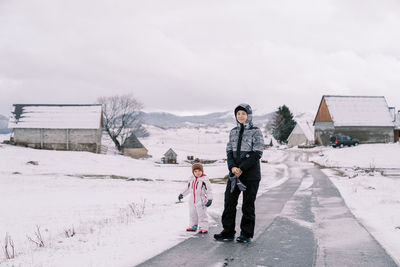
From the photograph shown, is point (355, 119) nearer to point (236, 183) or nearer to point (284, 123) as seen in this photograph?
point (284, 123)

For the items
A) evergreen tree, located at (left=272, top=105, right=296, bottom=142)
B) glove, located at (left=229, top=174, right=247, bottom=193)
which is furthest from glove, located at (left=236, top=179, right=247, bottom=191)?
evergreen tree, located at (left=272, top=105, right=296, bottom=142)

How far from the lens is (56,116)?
5250cm

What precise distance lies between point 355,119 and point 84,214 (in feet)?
166

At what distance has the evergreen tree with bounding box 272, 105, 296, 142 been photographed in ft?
257

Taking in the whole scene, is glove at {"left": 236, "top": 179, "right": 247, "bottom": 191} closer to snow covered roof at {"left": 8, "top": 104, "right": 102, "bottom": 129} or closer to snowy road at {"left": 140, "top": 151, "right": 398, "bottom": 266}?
snowy road at {"left": 140, "top": 151, "right": 398, "bottom": 266}

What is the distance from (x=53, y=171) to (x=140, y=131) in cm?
3464

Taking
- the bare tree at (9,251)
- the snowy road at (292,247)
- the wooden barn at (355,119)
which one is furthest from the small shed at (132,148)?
the snowy road at (292,247)

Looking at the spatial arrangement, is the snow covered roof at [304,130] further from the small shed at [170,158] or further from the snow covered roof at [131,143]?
the snow covered roof at [131,143]

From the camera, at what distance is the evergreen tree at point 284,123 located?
78.3 metres

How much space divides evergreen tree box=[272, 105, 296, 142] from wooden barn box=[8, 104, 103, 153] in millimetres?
42565

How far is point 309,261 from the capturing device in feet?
15.1

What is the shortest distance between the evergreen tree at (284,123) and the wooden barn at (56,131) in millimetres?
42565

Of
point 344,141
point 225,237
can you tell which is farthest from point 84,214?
point 344,141

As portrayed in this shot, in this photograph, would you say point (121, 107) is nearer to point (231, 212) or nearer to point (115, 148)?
point (115, 148)
